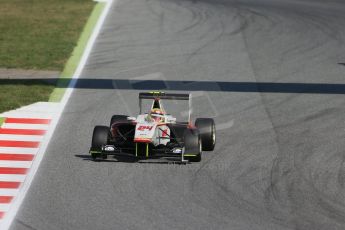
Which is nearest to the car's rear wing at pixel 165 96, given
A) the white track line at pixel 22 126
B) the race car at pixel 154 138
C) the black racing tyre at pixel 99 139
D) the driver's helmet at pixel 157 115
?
the race car at pixel 154 138

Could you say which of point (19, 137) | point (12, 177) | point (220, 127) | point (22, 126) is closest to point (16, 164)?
point (12, 177)

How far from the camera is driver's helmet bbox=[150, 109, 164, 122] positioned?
20.8m

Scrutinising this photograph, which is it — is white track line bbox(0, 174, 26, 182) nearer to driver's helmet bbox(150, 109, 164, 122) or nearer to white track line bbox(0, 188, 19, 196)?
white track line bbox(0, 188, 19, 196)

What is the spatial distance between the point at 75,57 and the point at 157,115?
12.3 m

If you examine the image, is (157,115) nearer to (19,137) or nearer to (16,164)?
(16,164)

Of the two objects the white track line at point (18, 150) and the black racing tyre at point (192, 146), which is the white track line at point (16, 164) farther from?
the black racing tyre at point (192, 146)

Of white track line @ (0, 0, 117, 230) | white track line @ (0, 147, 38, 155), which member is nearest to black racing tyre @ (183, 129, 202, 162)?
white track line @ (0, 0, 117, 230)

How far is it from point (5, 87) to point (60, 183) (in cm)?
933

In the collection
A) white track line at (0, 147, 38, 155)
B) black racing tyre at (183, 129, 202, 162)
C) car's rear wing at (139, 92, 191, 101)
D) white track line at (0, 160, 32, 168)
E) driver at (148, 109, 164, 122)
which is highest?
car's rear wing at (139, 92, 191, 101)

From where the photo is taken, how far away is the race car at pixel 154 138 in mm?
20047

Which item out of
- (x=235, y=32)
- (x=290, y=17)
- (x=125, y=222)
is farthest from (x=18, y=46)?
(x=125, y=222)

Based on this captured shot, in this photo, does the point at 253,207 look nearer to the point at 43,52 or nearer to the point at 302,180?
the point at 302,180

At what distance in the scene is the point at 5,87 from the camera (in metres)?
28.2

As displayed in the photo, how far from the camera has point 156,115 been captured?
68.9 ft
